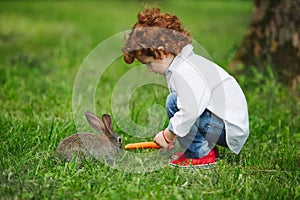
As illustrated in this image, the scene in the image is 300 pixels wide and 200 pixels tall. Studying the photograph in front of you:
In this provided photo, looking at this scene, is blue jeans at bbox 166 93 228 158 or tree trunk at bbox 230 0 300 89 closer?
blue jeans at bbox 166 93 228 158

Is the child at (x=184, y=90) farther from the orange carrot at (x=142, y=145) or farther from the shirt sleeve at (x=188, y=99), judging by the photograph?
the orange carrot at (x=142, y=145)

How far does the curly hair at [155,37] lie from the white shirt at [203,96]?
0.23 ft

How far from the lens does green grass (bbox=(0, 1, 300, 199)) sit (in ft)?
8.60

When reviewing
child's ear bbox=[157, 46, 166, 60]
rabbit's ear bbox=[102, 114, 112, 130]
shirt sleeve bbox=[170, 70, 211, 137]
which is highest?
child's ear bbox=[157, 46, 166, 60]

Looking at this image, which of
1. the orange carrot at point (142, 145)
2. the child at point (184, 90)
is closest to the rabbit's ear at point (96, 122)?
the orange carrot at point (142, 145)

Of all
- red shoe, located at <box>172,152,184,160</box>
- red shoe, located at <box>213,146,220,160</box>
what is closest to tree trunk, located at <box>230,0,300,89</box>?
red shoe, located at <box>213,146,220,160</box>

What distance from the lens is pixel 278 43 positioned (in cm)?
478

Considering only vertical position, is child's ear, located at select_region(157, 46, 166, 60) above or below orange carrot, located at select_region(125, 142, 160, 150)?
above

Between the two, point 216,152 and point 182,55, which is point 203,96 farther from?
point 216,152

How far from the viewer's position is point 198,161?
3.09 meters

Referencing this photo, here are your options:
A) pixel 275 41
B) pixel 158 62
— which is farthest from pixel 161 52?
pixel 275 41

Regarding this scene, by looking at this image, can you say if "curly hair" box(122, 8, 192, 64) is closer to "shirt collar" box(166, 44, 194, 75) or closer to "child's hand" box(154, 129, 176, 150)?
"shirt collar" box(166, 44, 194, 75)

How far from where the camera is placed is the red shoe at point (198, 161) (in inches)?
120

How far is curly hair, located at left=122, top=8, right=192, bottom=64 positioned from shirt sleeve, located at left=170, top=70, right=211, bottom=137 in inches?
8.1
